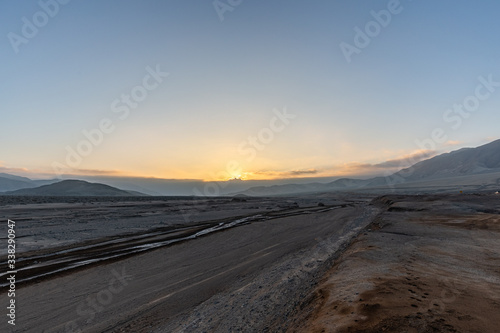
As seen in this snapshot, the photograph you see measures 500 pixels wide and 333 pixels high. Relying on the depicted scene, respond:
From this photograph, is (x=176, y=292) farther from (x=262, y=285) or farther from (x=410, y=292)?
(x=410, y=292)

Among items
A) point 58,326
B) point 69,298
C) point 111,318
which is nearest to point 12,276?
→ point 69,298

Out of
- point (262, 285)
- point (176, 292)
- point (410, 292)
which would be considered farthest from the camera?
point (262, 285)

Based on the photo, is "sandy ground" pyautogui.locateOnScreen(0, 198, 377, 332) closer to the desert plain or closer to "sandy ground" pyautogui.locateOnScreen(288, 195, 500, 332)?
the desert plain

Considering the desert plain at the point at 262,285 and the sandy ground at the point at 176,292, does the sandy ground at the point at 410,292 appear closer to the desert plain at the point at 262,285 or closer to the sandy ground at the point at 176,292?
the desert plain at the point at 262,285

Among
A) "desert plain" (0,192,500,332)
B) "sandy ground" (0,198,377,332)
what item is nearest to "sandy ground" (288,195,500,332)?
"desert plain" (0,192,500,332)

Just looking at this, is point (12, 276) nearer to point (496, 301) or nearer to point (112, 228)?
point (112, 228)

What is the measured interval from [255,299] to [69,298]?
8.60 m

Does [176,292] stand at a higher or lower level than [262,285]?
higher

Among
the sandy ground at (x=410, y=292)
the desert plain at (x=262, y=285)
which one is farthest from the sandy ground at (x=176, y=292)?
the sandy ground at (x=410, y=292)

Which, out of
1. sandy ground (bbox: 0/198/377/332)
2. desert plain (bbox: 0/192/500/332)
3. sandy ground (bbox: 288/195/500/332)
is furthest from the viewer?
sandy ground (bbox: 0/198/377/332)

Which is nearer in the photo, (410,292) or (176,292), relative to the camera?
(410,292)

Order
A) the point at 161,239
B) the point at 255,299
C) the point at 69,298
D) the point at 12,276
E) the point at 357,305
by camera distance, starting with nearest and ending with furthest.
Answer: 1. the point at 357,305
2. the point at 255,299
3. the point at 69,298
4. the point at 12,276
5. the point at 161,239

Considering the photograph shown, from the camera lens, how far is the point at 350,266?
12000mm

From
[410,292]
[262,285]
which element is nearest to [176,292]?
[262,285]
